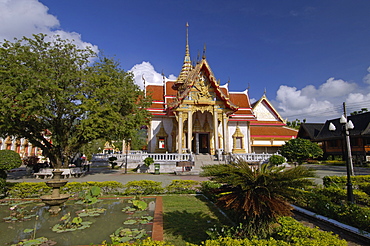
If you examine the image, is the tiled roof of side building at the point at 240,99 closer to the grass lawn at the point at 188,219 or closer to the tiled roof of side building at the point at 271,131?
the tiled roof of side building at the point at 271,131

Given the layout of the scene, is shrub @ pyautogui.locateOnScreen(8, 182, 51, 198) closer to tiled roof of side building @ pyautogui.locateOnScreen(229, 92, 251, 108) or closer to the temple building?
the temple building

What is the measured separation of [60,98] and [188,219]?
1172 cm

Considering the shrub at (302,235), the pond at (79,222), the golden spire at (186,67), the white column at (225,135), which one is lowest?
the pond at (79,222)

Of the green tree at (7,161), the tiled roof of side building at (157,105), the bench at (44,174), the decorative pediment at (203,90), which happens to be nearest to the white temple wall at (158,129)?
the tiled roof of side building at (157,105)

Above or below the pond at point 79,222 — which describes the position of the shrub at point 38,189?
above

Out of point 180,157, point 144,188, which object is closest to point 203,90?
point 180,157

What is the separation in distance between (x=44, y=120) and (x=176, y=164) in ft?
35.3

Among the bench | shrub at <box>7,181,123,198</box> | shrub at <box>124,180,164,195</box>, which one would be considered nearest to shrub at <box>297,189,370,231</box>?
shrub at <box>124,180,164,195</box>

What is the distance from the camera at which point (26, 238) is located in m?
5.47

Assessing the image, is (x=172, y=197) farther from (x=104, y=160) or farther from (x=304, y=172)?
(x=104, y=160)

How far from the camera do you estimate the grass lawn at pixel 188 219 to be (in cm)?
537

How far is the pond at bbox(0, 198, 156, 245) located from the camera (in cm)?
552

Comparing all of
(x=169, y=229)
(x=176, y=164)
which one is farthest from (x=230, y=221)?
(x=176, y=164)

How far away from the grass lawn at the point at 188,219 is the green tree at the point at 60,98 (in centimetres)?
880
